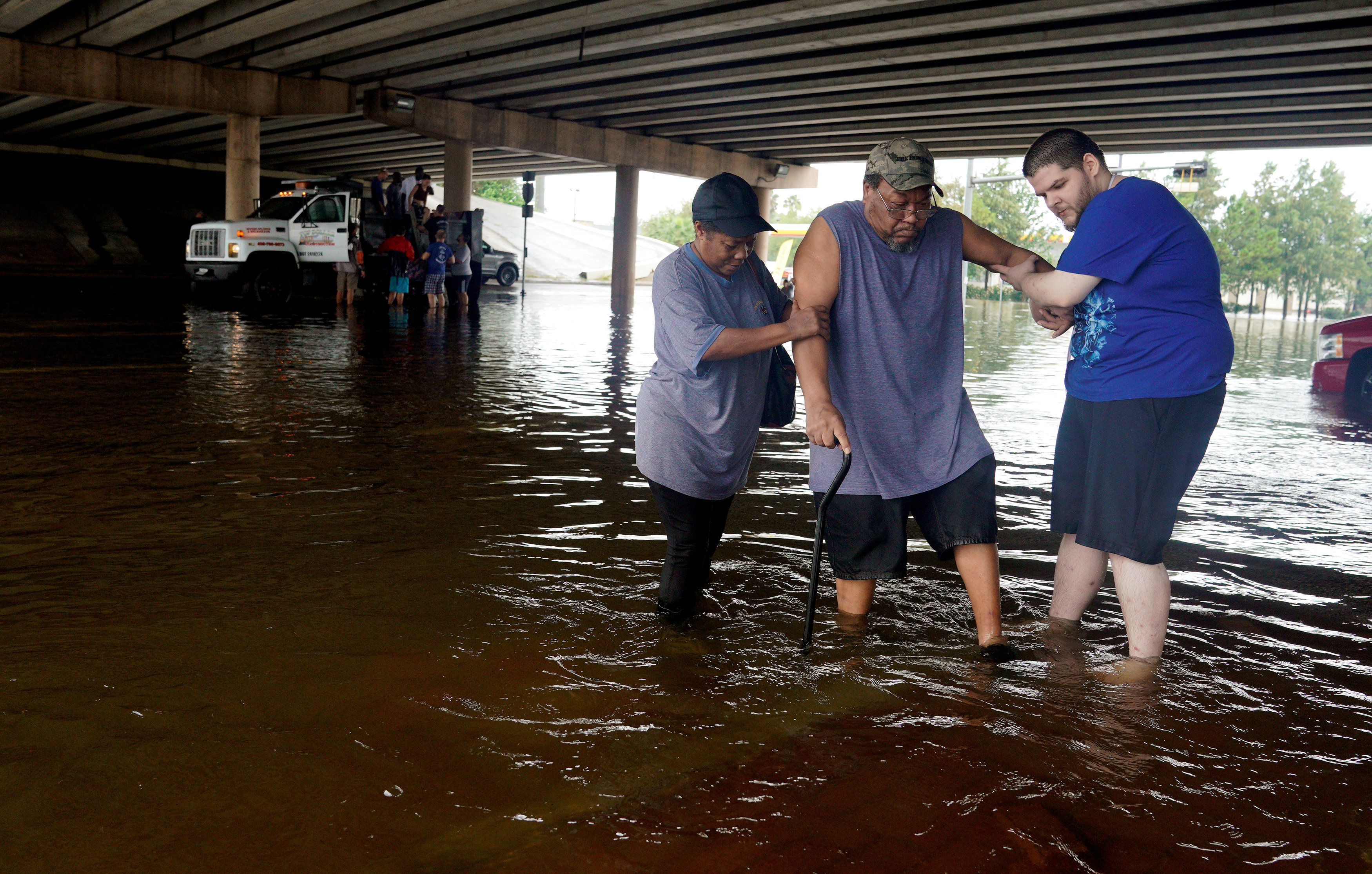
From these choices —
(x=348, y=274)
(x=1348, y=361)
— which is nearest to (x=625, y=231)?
(x=348, y=274)

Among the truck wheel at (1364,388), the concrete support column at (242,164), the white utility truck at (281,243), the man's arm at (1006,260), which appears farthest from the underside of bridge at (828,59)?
the man's arm at (1006,260)

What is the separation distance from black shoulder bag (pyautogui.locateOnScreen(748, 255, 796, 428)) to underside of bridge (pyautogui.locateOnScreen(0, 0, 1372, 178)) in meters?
12.3

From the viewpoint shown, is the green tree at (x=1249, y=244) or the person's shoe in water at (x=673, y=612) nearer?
the person's shoe in water at (x=673, y=612)

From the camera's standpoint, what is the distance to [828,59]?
18.6 m

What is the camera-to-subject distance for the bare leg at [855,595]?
3.56m

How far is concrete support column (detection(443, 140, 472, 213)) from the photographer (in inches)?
1045

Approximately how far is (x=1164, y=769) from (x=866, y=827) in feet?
2.89

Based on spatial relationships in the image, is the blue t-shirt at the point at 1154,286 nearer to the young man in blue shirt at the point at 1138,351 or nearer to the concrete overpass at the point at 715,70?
the young man in blue shirt at the point at 1138,351

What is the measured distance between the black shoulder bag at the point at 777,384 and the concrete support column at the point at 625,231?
1093 inches

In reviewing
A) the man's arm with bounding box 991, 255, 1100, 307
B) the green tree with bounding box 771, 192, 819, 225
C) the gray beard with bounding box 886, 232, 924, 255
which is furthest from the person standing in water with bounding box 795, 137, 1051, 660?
the green tree with bounding box 771, 192, 819, 225

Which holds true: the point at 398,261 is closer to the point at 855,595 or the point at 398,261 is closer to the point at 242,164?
the point at 242,164

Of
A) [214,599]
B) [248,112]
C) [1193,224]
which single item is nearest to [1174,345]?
[1193,224]

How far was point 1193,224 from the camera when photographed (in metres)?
3.21

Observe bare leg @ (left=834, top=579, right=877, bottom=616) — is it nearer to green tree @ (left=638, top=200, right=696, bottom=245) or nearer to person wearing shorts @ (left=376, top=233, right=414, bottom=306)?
person wearing shorts @ (left=376, top=233, right=414, bottom=306)
